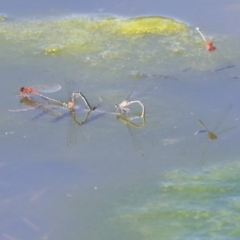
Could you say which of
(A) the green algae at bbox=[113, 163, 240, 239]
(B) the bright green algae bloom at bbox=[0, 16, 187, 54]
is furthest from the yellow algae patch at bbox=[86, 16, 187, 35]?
(A) the green algae at bbox=[113, 163, 240, 239]

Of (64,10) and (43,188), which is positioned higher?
(64,10)

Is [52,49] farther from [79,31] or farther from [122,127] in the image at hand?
[122,127]

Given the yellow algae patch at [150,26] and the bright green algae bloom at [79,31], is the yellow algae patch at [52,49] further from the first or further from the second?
the yellow algae patch at [150,26]

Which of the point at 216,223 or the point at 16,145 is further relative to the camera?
the point at 16,145

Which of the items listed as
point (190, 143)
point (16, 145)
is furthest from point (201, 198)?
point (16, 145)

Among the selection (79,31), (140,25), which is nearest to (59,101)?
(79,31)

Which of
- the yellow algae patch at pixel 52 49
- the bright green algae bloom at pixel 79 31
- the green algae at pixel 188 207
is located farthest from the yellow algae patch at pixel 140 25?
the green algae at pixel 188 207

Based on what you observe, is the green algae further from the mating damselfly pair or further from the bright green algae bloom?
the bright green algae bloom

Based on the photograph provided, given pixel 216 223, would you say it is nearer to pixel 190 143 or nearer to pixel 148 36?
pixel 190 143
